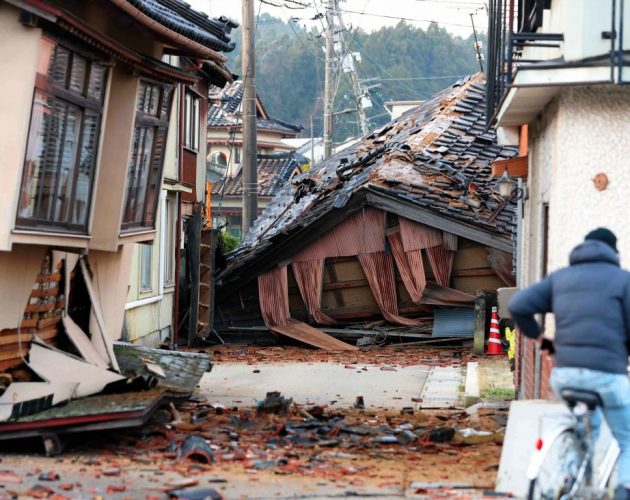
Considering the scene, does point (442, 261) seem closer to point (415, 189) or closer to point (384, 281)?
point (384, 281)

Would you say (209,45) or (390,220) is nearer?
(209,45)

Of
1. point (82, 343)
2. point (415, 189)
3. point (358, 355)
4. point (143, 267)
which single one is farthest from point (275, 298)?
point (82, 343)

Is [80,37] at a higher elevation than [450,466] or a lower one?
higher

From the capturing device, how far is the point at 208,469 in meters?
9.78

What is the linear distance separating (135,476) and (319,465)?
1.66 m

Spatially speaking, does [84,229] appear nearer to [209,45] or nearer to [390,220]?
[209,45]

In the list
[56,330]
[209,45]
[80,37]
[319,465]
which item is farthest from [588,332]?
[209,45]

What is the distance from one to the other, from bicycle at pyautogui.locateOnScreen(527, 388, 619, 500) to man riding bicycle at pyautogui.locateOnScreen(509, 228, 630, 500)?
0.33 ft

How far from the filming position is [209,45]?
47.8ft

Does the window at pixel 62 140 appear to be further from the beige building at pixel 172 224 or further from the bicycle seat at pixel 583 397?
the beige building at pixel 172 224

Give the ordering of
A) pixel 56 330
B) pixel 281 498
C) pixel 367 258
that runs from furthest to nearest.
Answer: pixel 367 258, pixel 56 330, pixel 281 498

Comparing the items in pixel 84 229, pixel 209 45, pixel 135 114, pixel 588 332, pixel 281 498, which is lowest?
pixel 281 498

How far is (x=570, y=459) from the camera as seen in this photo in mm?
6863

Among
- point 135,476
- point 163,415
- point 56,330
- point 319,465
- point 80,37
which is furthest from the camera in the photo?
point 56,330
